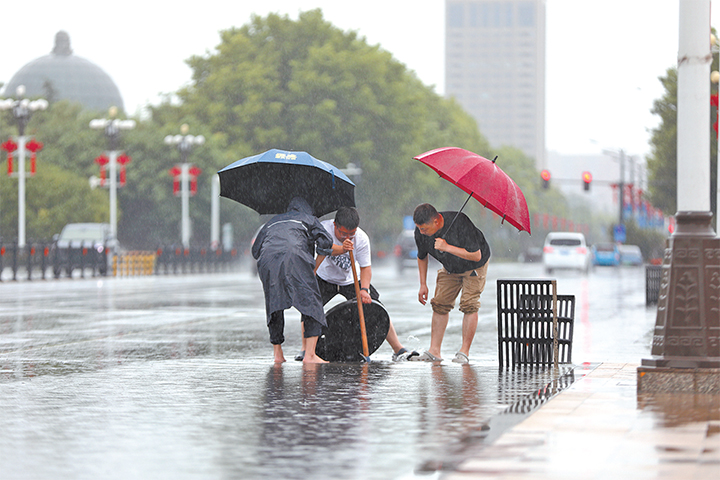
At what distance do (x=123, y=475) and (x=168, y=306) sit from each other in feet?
56.8

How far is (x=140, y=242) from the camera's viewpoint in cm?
6981

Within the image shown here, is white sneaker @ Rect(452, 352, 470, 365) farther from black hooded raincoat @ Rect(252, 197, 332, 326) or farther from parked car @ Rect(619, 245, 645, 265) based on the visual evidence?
parked car @ Rect(619, 245, 645, 265)

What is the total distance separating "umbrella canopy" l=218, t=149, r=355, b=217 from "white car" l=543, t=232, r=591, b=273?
38.5m

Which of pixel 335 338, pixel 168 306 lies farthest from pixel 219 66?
pixel 335 338

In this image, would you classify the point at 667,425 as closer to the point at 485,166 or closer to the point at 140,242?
the point at 485,166

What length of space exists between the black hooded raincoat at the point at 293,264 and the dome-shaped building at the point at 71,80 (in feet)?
422

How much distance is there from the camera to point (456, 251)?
10.9 m

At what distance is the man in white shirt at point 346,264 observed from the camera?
35.8 feet

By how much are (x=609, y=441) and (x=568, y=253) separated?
43.2 metres

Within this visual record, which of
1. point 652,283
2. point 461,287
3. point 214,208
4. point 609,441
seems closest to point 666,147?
point 214,208

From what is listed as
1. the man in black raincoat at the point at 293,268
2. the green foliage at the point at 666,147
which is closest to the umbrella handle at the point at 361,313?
the man in black raincoat at the point at 293,268

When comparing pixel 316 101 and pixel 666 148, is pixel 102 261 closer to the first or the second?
pixel 666 148

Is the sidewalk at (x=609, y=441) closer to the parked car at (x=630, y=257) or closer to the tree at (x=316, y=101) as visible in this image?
the tree at (x=316, y=101)

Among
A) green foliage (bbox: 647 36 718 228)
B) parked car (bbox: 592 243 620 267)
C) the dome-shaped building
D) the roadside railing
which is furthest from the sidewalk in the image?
the dome-shaped building
